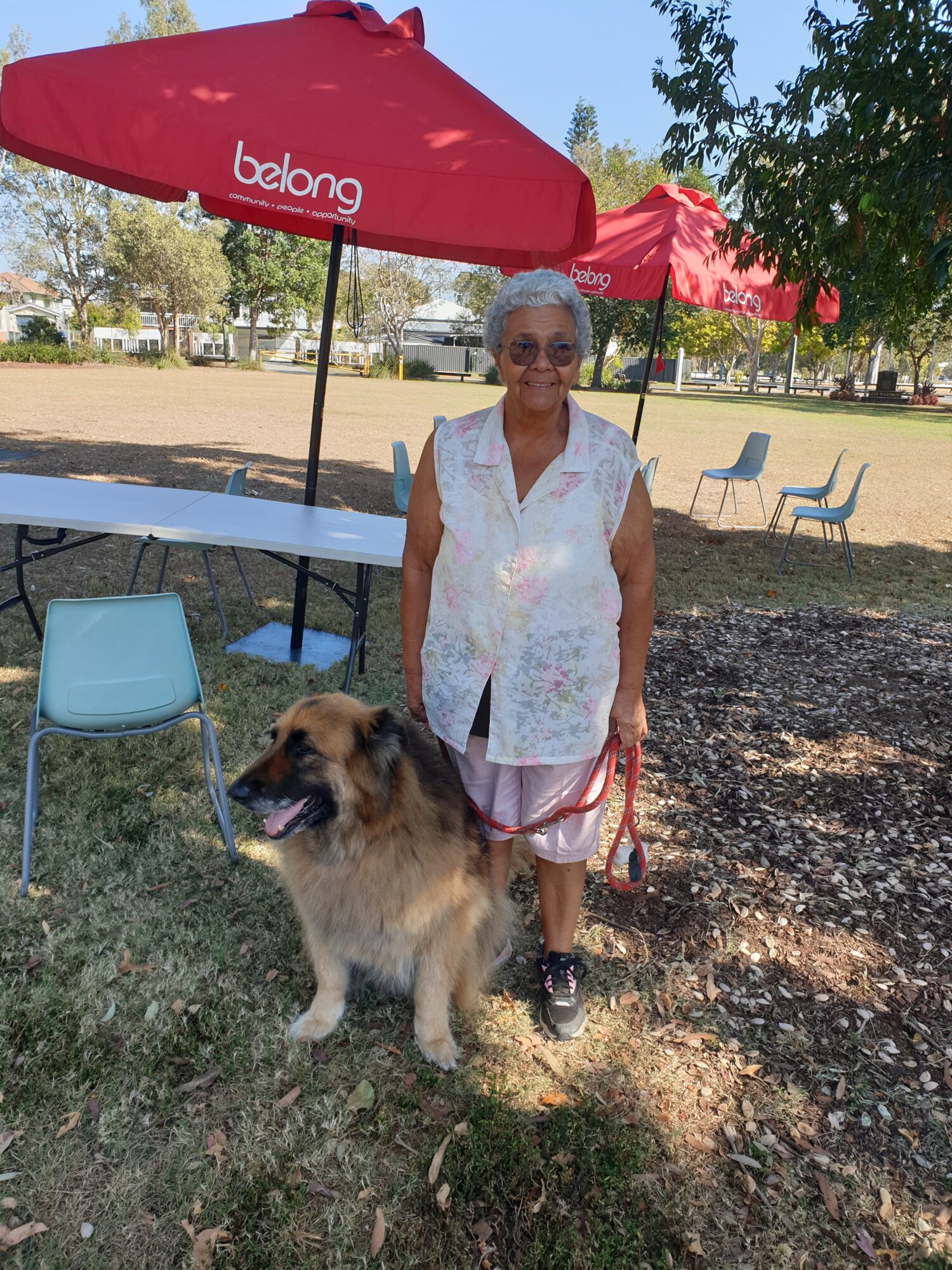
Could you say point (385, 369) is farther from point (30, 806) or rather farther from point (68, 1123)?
point (68, 1123)

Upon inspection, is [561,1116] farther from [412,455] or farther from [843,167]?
[412,455]

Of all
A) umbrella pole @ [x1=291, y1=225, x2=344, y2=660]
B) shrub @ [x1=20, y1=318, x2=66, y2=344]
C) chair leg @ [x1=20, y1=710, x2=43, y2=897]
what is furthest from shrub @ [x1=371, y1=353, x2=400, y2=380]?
chair leg @ [x1=20, y1=710, x2=43, y2=897]

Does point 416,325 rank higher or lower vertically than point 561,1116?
higher

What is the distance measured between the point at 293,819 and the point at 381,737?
1.13 feet

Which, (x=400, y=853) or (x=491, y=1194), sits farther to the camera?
(x=400, y=853)

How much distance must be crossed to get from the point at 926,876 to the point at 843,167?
3.52 m

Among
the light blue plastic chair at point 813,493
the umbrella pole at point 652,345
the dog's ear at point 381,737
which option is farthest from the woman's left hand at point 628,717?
the light blue plastic chair at point 813,493

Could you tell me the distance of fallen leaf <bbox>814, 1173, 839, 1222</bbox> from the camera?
2.15 meters

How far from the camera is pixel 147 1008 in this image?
8.73ft

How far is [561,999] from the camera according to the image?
2.71 metres

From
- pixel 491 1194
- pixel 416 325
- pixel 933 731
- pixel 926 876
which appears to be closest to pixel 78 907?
pixel 491 1194

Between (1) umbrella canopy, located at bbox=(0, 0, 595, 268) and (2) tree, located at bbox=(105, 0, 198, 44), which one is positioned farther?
(2) tree, located at bbox=(105, 0, 198, 44)

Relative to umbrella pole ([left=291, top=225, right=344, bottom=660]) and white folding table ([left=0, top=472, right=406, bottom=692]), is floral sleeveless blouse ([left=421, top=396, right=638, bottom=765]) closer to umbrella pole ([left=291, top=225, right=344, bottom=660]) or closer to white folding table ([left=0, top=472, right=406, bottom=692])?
white folding table ([left=0, top=472, right=406, bottom=692])

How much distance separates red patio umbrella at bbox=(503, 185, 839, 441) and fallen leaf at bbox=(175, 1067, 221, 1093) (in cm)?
627
